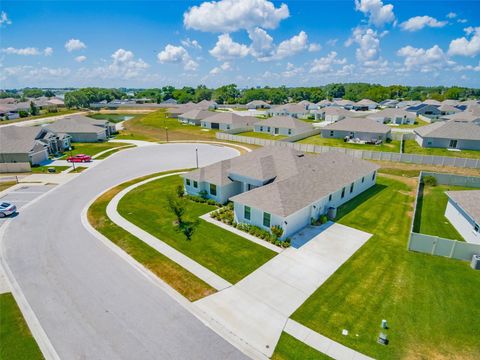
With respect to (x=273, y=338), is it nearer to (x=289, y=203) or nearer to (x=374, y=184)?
(x=289, y=203)

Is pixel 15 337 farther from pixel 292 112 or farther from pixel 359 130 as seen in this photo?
pixel 292 112

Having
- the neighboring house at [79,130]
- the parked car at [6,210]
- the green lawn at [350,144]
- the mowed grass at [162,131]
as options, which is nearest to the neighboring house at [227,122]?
the mowed grass at [162,131]

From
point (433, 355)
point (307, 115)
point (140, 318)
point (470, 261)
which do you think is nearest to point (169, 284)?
point (140, 318)

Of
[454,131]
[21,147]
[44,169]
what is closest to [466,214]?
[454,131]

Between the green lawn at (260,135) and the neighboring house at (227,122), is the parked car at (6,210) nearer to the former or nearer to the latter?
the green lawn at (260,135)

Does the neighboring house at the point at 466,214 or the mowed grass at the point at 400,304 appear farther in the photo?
the neighboring house at the point at 466,214
